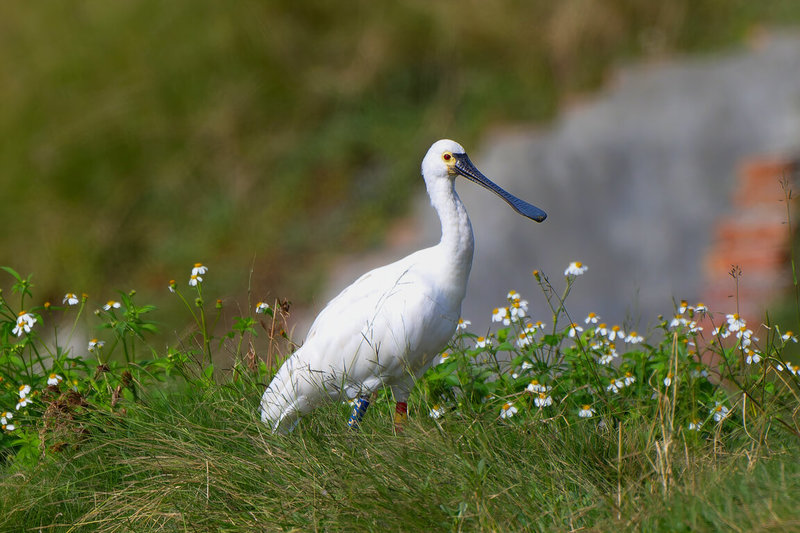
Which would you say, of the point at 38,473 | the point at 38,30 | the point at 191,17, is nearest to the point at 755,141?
the point at 191,17

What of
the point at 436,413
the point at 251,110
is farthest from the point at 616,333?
the point at 251,110

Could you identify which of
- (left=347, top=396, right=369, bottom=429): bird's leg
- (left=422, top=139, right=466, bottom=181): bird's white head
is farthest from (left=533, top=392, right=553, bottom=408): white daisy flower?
(left=422, top=139, right=466, bottom=181): bird's white head

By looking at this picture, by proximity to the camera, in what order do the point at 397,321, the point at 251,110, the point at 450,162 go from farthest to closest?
the point at 251,110, the point at 450,162, the point at 397,321

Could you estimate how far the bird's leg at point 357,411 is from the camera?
379 centimetres

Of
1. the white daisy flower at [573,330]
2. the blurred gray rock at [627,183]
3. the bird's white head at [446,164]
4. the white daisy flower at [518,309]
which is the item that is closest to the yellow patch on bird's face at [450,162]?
the bird's white head at [446,164]

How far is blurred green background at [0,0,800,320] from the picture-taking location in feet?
33.6

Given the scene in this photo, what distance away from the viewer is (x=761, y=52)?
1098 cm

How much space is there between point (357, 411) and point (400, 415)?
18 centimetres

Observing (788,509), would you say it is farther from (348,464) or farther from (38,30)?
(38,30)

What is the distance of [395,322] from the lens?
4.17m

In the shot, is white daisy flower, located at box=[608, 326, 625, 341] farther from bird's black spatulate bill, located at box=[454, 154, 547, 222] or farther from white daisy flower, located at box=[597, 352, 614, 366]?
bird's black spatulate bill, located at box=[454, 154, 547, 222]

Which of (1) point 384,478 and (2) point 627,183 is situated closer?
(1) point 384,478

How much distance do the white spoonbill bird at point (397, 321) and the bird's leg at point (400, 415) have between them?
0.01m

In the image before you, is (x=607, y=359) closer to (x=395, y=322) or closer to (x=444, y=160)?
(x=395, y=322)
